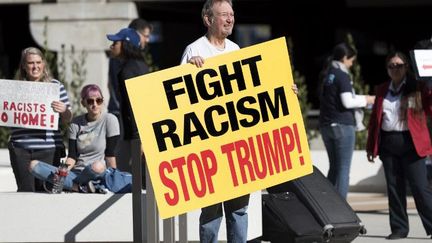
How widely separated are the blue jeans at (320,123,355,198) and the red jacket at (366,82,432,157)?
3.85 feet

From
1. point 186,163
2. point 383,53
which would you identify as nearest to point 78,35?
point 186,163

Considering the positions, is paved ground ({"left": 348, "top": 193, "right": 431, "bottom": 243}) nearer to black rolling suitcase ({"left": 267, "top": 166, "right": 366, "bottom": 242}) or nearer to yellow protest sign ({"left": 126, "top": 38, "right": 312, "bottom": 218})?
black rolling suitcase ({"left": 267, "top": 166, "right": 366, "bottom": 242})

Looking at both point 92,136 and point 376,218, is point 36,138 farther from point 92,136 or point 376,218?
point 376,218

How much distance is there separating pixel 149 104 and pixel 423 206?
3.91 metres

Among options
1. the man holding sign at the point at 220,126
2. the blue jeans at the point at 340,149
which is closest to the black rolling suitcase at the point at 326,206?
the man holding sign at the point at 220,126

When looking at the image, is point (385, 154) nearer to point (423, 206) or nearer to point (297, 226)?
point (423, 206)

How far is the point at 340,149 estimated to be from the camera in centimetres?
1152

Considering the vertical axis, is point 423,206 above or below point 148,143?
below

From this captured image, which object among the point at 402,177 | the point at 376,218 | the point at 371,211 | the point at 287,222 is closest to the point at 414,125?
the point at 402,177

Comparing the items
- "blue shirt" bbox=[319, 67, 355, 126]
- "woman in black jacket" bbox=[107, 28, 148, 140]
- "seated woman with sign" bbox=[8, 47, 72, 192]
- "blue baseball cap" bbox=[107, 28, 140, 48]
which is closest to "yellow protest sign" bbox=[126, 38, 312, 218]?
"seated woman with sign" bbox=[8, 47, 72, 192]

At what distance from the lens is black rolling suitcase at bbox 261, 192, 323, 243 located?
27.5 feet

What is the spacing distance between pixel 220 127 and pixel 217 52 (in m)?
0.51

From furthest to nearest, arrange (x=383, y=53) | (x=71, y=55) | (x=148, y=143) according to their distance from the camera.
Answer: (x=383, y=53)
(x=71, y=55)
(x=148, y=143)

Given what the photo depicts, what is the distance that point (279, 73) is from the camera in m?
7.25
